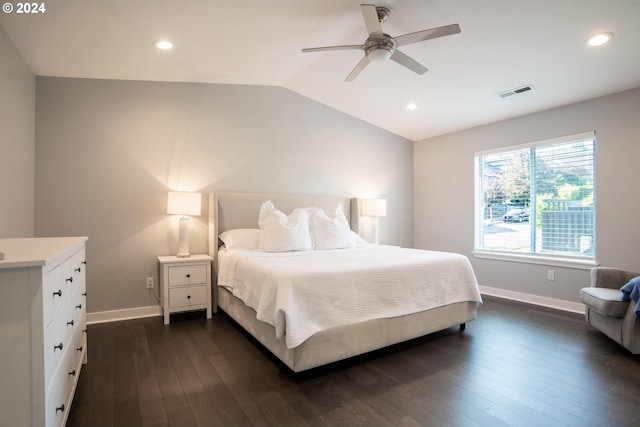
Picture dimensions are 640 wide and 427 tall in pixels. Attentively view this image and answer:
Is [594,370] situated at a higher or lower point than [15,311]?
lower

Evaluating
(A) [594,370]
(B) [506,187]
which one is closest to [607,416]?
(A) [594,370]

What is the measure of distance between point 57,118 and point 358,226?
3755 mm

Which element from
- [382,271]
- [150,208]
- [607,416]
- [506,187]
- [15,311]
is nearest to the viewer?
[15,311]

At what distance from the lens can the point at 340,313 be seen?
2.31 meters

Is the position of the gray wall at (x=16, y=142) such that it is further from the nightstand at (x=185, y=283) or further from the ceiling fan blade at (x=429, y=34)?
the ceiling fan blade at (x=429, y=34)

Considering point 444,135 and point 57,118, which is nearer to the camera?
point 57,118

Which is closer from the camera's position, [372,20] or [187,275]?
[372,20]

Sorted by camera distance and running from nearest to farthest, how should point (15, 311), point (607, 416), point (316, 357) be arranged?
point (15, 311)
point (607, 416)
point (316, 357)

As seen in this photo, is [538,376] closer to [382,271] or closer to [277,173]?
[382,271]

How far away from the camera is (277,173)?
14.7 feet

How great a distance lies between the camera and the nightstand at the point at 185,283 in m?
3.46

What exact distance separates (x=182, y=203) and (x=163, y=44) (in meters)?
1.52

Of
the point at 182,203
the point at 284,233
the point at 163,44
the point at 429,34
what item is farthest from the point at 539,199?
the point at 163,44

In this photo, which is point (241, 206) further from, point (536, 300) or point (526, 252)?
point (536, 300)
